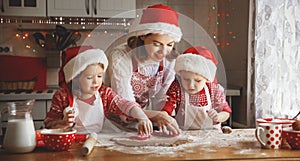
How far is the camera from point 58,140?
0.99 metres

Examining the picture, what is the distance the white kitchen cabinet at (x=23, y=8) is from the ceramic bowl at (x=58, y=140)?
56.3 inches

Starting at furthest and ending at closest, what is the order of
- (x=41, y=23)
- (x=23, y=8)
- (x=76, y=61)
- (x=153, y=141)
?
(x=41, y=23)
(x=23, y=8)
(x=76, y=61)
(x=153, y=141)

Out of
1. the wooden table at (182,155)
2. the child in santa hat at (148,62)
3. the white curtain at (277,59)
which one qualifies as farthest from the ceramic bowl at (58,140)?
the white curtain at (277,59)

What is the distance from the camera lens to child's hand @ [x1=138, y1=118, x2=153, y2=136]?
46.9 inches

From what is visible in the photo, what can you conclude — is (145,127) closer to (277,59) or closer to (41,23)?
(277,59)

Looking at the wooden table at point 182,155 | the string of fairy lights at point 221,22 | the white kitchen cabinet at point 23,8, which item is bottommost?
the wooden table at point 182,155

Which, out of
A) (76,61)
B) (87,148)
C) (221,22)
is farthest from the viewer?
(221,22)

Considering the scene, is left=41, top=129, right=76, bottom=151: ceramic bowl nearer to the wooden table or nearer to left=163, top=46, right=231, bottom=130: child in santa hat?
the wooden table

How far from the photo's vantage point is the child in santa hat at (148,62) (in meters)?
1.28

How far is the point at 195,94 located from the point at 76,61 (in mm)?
391

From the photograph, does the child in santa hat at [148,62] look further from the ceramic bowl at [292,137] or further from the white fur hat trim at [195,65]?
the ceramic bowl at [292,137]

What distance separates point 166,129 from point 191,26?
1.33ft

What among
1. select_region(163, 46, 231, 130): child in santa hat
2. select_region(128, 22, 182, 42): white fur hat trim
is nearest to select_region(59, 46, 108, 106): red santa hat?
select_region(128, 22, 182, 42): white fur hat trim

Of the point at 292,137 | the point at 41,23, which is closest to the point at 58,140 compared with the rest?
the point at 292,137
